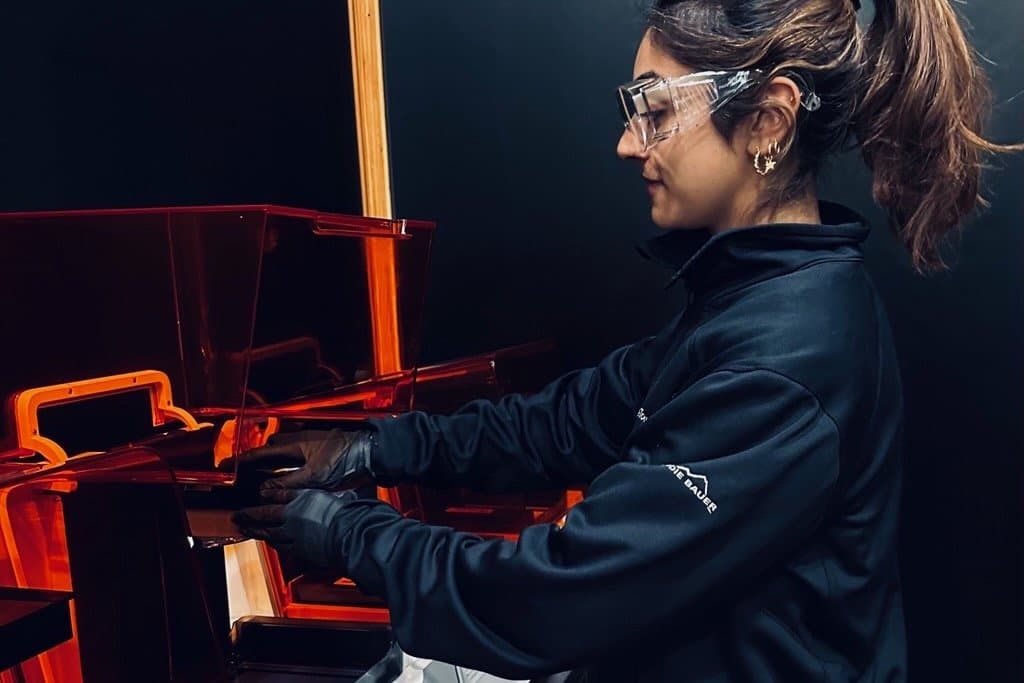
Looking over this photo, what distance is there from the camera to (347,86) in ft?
6.04

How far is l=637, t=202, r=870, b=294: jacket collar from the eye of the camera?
→ 973 millimetres

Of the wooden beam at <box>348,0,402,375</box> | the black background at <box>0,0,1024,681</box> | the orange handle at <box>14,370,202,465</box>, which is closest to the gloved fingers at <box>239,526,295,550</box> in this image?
the orange handle at <box>14,370,202,465</box>

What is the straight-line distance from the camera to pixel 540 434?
131 centimetres

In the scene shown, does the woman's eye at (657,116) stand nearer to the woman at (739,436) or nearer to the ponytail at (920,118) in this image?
the woman at (739,436)

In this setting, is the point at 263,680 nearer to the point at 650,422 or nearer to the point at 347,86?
the point at 650,422

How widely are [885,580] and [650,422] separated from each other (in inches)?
14.5

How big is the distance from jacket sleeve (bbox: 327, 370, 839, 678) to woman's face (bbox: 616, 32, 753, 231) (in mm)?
271

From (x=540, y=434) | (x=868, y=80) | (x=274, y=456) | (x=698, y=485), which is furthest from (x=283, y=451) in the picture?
(x=868, y=80)

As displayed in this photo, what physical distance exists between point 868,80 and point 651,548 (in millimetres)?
605

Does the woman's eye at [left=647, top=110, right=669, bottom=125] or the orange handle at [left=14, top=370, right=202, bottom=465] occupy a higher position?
the woman's eye at [left=647, top=110, right=669, bottom=125]

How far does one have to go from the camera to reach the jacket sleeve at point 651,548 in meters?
0.84

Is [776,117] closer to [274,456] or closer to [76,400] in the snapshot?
[274,456]

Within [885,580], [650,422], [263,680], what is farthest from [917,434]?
[263,680]

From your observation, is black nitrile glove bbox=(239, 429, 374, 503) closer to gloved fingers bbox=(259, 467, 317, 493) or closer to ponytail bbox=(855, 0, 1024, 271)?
gloved fingers bbox=(259, 467, 317, 493)
